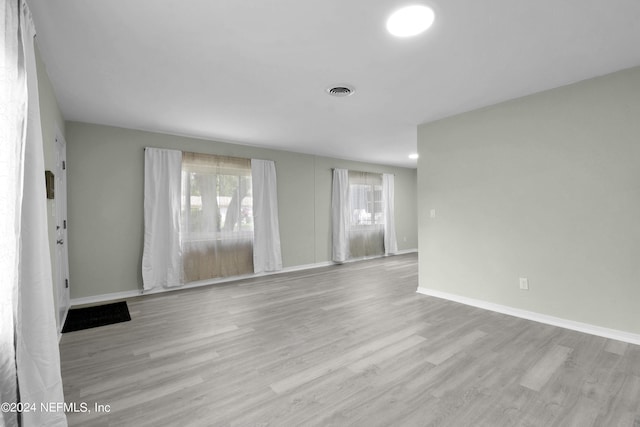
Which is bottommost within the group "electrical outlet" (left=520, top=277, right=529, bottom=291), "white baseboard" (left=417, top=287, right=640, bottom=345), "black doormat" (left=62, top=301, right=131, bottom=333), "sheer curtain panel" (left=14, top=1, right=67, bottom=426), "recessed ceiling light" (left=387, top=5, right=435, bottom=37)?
A: "white baseboard" (left=417, top=287, right=640, bottom=345)

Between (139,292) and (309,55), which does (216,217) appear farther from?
(309,55)

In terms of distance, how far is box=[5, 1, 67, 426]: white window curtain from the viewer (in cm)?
137

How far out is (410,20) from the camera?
197cm

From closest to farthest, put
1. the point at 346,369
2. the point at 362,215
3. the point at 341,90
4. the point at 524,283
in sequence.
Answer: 1. the point at 346,369
2. the point at 341,90
3. the point at 524,283
4. the point at 362,215

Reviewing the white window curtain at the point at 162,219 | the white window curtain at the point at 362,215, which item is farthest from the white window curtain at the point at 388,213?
the white window curtain at the point at 162,219

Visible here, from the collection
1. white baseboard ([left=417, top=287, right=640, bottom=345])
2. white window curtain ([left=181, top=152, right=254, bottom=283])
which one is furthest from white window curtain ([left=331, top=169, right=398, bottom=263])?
white baseboard ([left=417, top=287, right=640, bottom=345])

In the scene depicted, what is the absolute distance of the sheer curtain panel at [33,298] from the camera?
1.46 meters

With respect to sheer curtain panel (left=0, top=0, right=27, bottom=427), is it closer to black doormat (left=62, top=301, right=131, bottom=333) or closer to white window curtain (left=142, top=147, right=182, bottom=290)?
black doormat (left=62, top=301, right=131, bottom=333)

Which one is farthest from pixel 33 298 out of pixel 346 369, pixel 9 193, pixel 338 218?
pixel 338 218

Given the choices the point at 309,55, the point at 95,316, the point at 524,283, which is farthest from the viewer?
the point at 95,316

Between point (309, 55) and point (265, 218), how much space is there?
3673 millimetres

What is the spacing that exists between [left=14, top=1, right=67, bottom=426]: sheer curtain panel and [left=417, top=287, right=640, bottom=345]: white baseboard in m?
3.92

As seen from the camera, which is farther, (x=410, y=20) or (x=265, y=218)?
(x=265, y=218)

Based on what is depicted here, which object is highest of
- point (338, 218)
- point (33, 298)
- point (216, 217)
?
point (216, 217)
